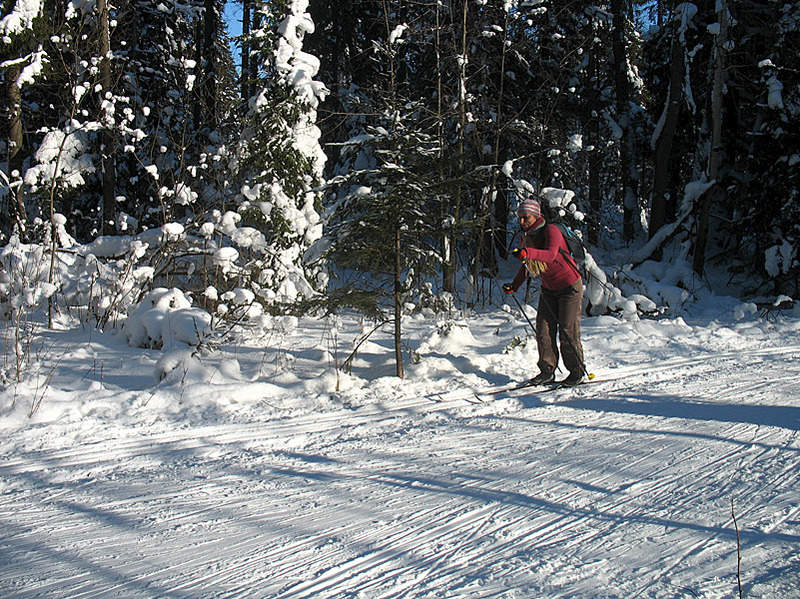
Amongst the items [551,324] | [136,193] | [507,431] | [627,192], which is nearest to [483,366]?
[551,324]

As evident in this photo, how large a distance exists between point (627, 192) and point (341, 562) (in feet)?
72.5

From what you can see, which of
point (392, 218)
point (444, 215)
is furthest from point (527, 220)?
point (392, 218)

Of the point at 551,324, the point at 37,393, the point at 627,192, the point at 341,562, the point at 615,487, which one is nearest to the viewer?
the point at 341,562

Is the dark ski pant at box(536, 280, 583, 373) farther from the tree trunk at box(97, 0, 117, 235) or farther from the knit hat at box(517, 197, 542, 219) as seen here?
the tree trunk at box(97, 0, 117, 235)

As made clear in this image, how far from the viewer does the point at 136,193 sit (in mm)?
17203

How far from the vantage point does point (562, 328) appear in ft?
21.7

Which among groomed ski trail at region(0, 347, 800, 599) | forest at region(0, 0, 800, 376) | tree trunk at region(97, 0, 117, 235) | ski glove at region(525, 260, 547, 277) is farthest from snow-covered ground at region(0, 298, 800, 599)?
tree trunk at region(97, 0, 117, 235)

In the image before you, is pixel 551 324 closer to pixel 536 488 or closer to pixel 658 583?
pixel 536 488

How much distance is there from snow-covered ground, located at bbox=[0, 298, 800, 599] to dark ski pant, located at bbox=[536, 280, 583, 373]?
430 mm

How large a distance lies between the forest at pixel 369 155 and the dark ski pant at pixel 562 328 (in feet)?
4.19

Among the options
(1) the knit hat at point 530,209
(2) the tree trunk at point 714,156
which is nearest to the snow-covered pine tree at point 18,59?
(1) the knit hat at point 530,209

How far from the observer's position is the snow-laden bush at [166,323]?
7.42 meters

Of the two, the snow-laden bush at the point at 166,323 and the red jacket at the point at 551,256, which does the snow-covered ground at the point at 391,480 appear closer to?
the snow-laden bush at the point at 166,323

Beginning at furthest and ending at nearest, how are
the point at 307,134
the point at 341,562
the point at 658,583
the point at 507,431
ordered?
the point at 307,134
the point at 507,431
the point at 341,562
the point at 658,583
